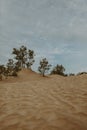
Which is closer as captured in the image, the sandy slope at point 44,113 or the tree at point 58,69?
the sandy slope at point 44,113

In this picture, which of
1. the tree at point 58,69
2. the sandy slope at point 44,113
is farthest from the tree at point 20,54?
the sandy slope at point 44,113

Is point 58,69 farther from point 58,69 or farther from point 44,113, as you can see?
point 44,113

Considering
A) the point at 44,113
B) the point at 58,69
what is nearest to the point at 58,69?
the point at 58,69

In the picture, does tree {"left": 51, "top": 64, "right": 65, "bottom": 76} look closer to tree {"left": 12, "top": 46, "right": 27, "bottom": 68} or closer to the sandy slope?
tree {"left": 12, "top": 46, "right": 27, "bottom": 68}

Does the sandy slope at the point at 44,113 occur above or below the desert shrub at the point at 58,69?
below

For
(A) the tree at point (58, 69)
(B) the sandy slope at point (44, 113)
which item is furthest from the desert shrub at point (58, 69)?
(B) the sandy slope at point (44, 113)

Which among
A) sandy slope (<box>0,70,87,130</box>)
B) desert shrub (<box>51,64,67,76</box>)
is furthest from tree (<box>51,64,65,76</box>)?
sandy slope (<box>0,70,87,130</box>)

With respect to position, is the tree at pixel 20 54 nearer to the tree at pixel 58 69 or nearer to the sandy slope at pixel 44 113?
the tree at pixel 58 69

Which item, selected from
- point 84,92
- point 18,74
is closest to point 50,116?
point 84,92

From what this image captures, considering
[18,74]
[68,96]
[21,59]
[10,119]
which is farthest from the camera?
[21,59]

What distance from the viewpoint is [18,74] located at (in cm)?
3722

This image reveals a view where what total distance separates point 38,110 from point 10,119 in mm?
978

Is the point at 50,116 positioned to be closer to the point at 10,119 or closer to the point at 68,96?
the point at 10,119

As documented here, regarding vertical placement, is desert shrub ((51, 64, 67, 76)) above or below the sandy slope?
above
